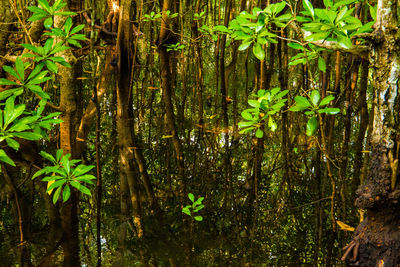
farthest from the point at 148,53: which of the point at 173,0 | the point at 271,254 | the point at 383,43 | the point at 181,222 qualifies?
the point at 383,43

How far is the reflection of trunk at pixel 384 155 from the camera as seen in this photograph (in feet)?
3.29

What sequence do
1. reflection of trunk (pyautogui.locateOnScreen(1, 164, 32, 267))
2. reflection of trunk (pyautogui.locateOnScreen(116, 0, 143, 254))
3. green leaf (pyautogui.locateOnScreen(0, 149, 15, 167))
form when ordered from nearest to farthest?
green leaf (pyautogui.locateOnScreen(0, 149, 15, 167)) → reflection of trunk (pyautogui.locateOnScreen(1, 164, 32, 267)) → reflection of trunk (pyautogui.locateOnScreen(116, 0, 143, 254))

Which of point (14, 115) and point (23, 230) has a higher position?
point (14, 115)

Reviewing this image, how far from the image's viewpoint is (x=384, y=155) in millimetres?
1037

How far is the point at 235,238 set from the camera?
1.64 m

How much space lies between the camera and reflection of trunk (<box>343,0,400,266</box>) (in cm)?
100

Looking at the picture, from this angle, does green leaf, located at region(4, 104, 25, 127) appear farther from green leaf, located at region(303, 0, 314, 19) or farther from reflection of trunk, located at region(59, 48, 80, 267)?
green leaf, located at region(303, 0, 314, 19)

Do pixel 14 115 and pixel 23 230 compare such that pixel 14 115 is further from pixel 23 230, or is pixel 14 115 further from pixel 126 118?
pixel 126 118

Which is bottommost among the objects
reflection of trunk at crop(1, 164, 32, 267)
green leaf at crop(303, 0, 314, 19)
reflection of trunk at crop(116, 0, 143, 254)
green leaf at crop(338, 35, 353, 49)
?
reflection of trunk at crop(1, 164, 32, 267)

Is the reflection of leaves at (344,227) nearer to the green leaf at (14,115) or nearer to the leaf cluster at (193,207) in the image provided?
the leaf cluster at (193,207)

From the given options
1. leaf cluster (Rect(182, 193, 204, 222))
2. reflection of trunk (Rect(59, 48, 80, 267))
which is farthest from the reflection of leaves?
reflection of trunk (Rect(59, 48, 80, 267))

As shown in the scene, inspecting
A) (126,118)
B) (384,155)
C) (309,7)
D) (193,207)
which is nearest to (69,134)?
(193,207)

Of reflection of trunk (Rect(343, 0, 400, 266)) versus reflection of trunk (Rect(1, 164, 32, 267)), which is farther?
reflection of trunk (Rect(1, 164, 32, 267))

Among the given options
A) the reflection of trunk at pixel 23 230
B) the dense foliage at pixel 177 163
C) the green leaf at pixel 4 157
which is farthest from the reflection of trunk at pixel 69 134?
the green leaf at pixel 4 157
